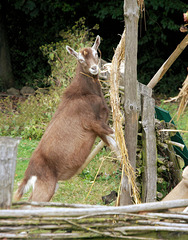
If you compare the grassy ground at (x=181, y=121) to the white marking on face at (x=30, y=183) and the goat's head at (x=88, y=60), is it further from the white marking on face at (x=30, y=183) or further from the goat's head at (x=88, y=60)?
the white marking on face at (x=30, y=183)

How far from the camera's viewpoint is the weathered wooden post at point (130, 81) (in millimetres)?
3617

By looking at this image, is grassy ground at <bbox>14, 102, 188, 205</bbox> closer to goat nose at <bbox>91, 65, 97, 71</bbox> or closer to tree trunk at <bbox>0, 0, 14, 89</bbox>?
goat nose at <bbox>91, 65, 97, 71</bbox>

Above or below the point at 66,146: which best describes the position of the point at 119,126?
above

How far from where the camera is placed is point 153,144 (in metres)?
4.46

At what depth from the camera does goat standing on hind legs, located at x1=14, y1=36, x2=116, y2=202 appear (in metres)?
3.97

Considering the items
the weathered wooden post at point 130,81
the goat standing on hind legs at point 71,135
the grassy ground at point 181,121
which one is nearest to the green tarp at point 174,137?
the goat standing on hind legs at point 71,135

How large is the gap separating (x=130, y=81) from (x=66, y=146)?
41.1 inches

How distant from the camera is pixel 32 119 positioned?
8.95m

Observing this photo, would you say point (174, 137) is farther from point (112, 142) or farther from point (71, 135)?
point (71, 135)

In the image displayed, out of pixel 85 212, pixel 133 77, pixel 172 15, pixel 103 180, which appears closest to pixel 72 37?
pixel 172 15

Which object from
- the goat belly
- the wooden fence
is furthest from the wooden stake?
the wooden fence

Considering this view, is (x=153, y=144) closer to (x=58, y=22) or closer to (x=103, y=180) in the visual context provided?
(x=103, y=180)

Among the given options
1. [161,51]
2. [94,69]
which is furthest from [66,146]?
[161,51]

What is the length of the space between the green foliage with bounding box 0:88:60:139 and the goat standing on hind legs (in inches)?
161
